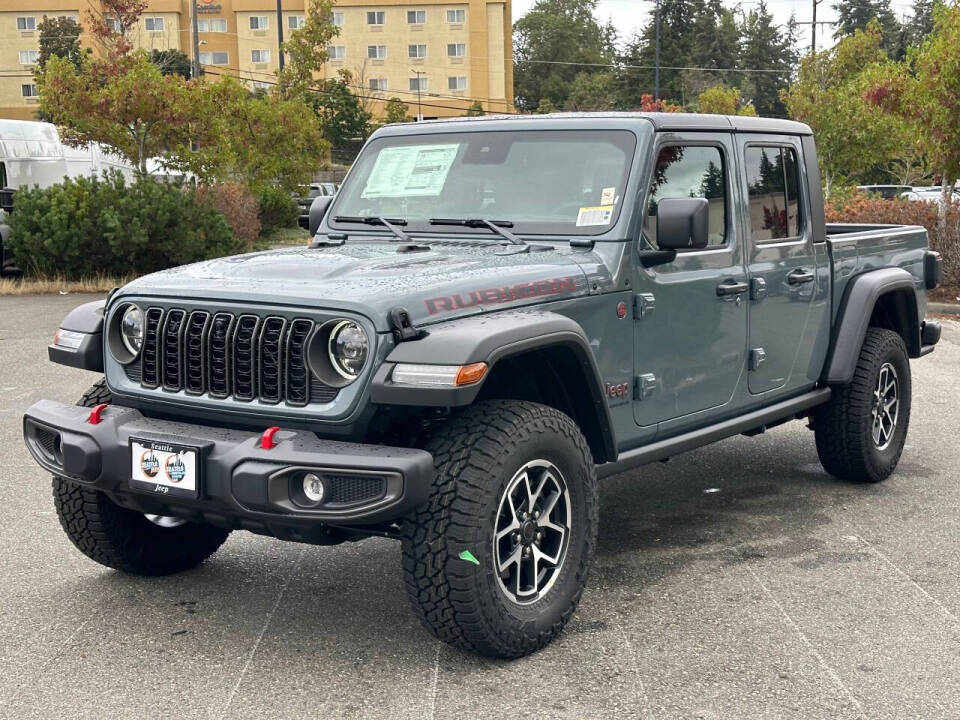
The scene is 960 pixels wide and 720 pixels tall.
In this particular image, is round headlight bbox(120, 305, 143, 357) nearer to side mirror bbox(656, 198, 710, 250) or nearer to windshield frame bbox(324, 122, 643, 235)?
windshield frame bbox(324, 122, 643, 235)

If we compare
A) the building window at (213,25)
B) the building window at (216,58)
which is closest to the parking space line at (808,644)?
the building window at (216,58)

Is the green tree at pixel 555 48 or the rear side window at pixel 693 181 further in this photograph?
the green tree at pixel 555 48

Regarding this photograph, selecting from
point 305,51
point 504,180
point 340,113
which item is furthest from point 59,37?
point 504,180

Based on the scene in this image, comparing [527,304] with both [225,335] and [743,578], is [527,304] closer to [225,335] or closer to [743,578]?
[225,335]

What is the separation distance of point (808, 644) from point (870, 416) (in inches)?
97.2

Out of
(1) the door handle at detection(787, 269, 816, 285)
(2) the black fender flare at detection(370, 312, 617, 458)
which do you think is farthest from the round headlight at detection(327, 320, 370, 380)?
(1) the door handle at detection(787, 269, 816, 285)

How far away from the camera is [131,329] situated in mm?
4566

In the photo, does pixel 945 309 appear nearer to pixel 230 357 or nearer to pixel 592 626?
pixel 592 626

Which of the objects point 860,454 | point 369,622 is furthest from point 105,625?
point 860,454

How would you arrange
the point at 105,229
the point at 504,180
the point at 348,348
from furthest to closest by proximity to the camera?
the point at 105,229
the point at 504,180
the point at 348,348

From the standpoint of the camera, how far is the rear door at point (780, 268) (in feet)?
18.7

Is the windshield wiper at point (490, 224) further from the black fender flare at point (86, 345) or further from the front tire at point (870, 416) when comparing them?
the front tire at point (870, 416)

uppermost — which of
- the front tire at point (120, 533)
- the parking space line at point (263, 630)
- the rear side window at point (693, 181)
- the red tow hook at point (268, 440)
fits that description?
the rear side window at point (693, 181)

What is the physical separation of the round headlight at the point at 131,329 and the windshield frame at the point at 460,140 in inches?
51.9
